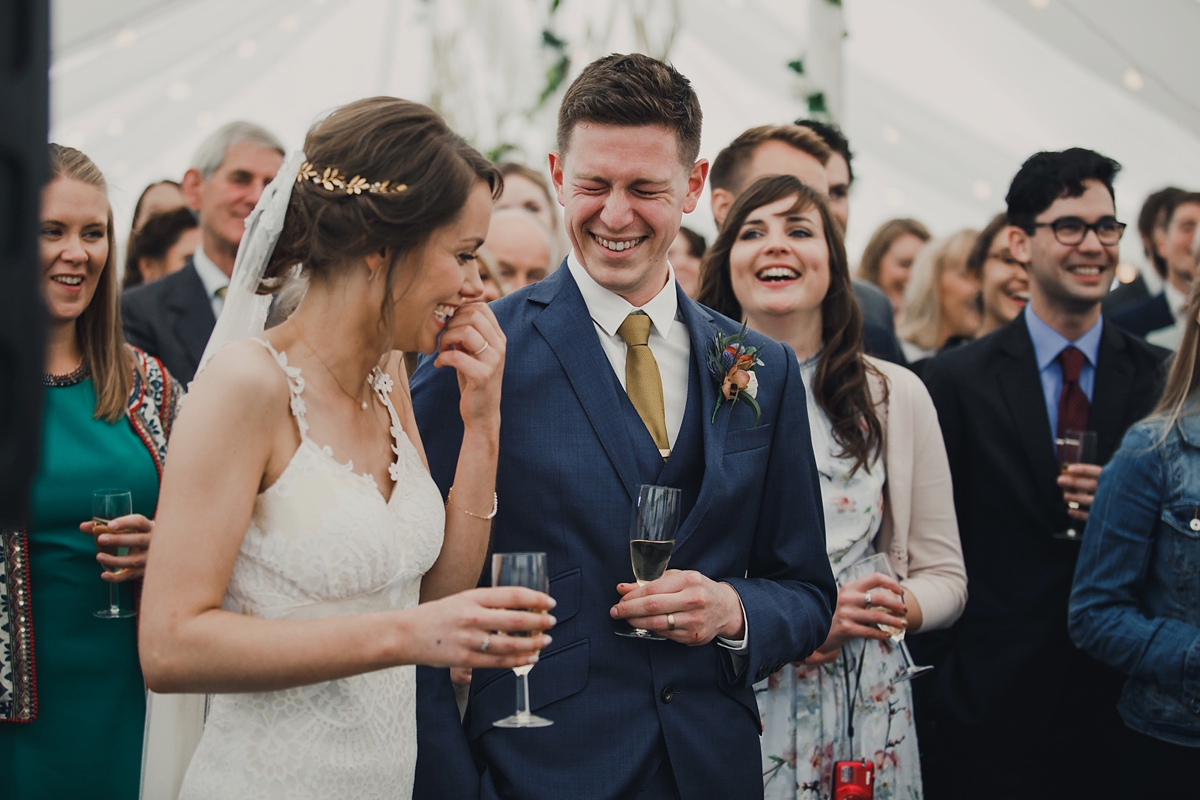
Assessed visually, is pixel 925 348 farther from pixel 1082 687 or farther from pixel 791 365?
pixel 791 365

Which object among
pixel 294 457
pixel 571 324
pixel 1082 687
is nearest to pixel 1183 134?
pixel 1082 687

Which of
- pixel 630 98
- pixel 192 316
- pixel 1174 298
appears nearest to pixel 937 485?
pixel 630 98

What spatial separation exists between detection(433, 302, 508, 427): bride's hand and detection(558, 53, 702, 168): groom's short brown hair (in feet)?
1.76

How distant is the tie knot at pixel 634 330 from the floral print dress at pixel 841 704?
2.98 ft

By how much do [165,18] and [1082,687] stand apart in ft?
23.9

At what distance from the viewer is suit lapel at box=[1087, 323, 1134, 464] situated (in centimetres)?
368

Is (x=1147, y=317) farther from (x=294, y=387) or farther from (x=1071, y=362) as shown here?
(x=294, y=387)

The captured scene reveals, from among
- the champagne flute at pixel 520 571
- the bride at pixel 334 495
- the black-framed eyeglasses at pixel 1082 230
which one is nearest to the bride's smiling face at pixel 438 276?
the bride at pixel 334 495

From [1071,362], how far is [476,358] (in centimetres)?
248

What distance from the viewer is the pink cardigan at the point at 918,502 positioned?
3244 millimetres

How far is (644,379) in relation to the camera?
2434mm

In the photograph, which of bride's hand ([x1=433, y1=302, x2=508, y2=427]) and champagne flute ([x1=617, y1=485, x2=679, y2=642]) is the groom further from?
bride's hand ([x1=433, y1=302, x2=508, y2=427])

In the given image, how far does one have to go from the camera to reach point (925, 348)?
229 inches

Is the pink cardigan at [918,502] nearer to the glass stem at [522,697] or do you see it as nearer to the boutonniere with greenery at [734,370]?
the boutonniere with greenery at [734,370]
